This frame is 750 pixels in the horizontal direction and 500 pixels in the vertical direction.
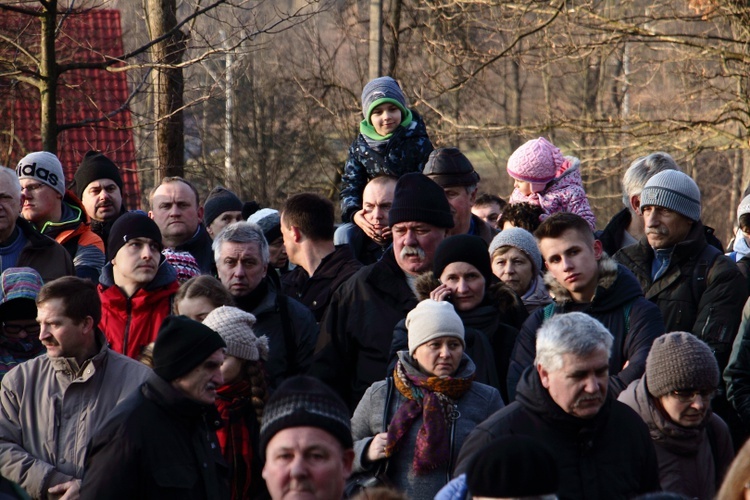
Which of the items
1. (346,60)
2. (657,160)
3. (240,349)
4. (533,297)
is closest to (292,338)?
(240,349)

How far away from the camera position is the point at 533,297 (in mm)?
6910

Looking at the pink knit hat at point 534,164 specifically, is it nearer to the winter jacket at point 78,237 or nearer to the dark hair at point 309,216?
the dark hair at point 309,216

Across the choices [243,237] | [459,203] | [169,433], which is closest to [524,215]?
[459,203]

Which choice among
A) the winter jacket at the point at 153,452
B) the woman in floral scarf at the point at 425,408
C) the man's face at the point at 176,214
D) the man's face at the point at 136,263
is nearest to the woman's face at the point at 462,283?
the woman in floral scarf at the point at 425,408

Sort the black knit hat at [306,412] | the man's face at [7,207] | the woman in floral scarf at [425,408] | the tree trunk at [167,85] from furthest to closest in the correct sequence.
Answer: the tree trunk at [167,85] < the man's face at [7,207] < the woman in floral scarf at [425,408] < the black knit hat at [306,412]

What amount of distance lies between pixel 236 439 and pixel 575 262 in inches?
75.7

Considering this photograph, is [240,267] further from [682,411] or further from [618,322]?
[682,411]

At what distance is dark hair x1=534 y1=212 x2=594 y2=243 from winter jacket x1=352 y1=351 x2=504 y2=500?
94 cm

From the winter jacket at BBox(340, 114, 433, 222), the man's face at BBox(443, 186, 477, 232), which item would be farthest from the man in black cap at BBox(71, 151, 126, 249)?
the man's face at BBox(443, 186, 477, 232)

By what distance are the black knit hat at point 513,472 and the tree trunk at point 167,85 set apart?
754 cm

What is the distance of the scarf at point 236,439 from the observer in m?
5.47

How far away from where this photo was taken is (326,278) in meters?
7.27

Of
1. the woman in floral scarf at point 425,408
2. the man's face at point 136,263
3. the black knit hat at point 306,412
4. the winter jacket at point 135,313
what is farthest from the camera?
the man's face at point 136,263

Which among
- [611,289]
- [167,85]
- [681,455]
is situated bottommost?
[681,455]
